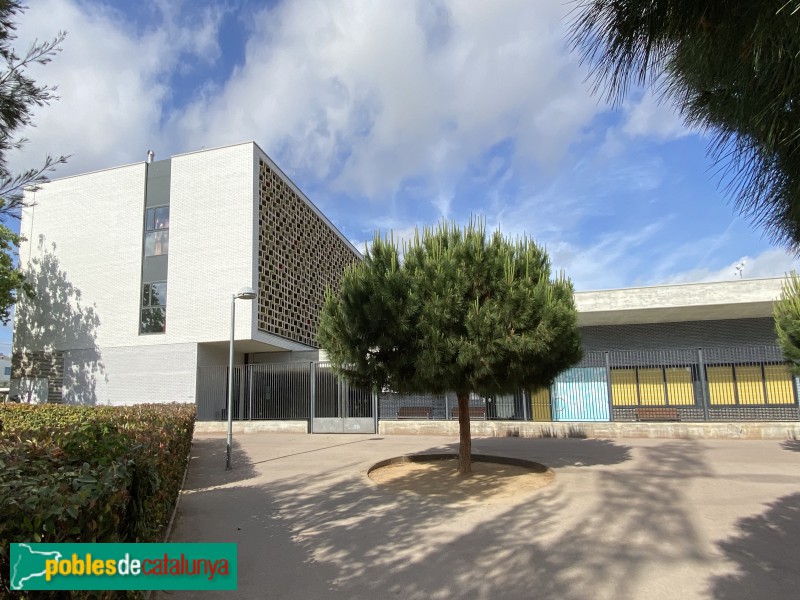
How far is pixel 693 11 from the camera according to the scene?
2545 millimetres

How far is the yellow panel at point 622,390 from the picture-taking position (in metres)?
19.8

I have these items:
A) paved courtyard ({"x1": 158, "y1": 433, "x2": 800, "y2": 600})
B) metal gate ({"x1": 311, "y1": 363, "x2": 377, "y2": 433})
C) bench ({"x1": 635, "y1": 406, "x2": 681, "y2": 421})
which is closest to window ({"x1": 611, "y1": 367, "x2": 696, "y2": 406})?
bench ({"x1": 635, "y1": 406, "x2": 681, "y2": 421})

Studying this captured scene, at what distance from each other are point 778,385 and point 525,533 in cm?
1847

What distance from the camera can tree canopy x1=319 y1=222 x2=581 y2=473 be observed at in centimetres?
873

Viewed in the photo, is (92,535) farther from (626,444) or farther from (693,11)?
(626,444)

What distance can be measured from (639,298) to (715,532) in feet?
55.6

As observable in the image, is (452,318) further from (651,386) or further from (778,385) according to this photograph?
(778,385)

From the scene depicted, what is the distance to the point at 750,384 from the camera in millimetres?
19656

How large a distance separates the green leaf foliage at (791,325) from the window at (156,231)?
2360 cm

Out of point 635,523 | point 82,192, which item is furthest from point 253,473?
point 82,192

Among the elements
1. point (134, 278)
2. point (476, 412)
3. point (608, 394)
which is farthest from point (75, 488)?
point (134, 278)

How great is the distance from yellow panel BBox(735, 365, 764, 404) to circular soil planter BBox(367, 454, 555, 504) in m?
13.4

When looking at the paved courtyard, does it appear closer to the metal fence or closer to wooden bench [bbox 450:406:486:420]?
wooden bench [bbox 450:406:486:420]

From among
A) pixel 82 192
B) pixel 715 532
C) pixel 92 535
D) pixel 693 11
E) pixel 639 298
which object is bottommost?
pixel 715 532
